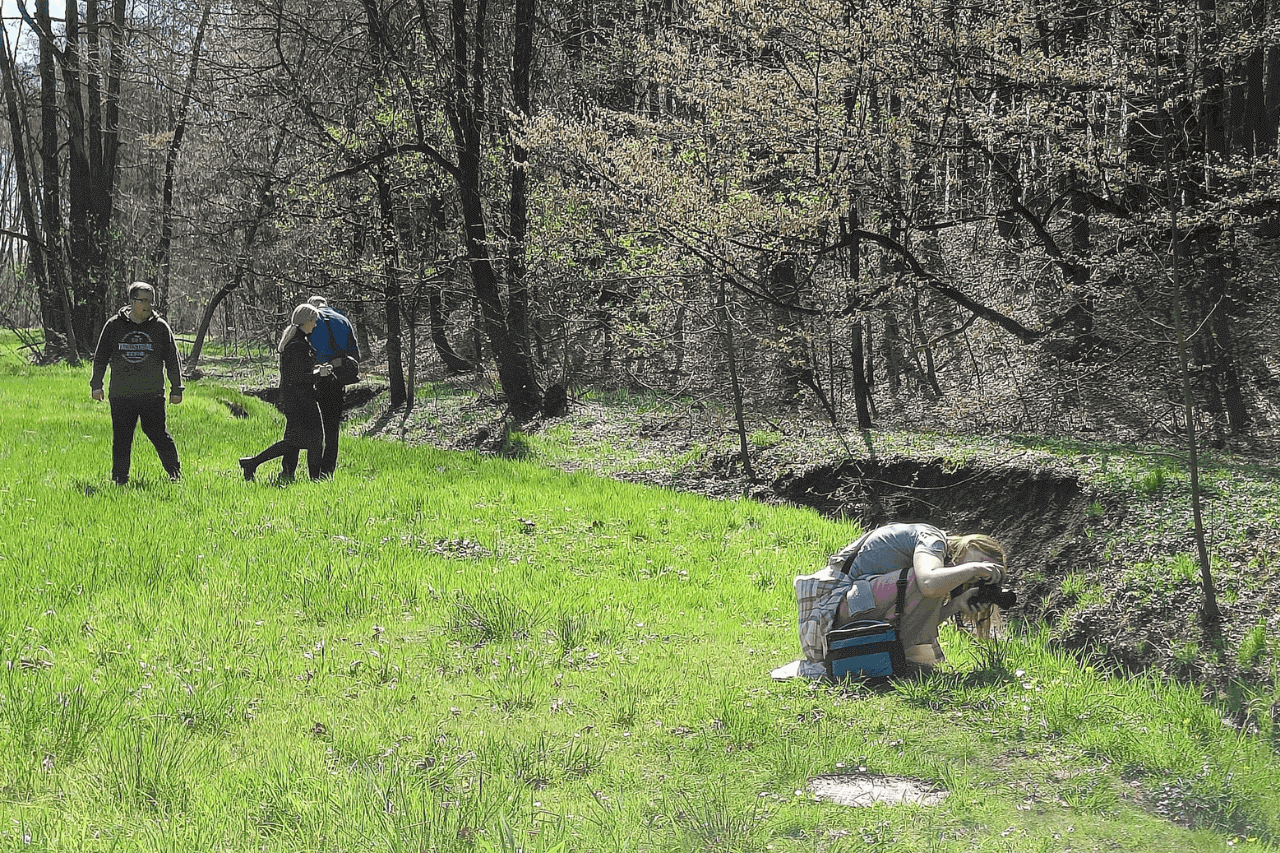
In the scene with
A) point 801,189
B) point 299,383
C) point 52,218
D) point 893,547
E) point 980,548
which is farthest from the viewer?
point 52,218

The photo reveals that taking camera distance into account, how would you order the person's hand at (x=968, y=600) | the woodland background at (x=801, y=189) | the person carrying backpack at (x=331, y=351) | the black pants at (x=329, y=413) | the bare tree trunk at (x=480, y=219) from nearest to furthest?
the person's hand at (x=968, y=600)
the person carrying backpack at (x=331, y=351)
the black pants at (x=329, y=413)
the woodland background at (x=801, y=189)
the bare tree trunk at (x=480, y=219)

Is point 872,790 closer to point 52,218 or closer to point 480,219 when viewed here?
point 480,219

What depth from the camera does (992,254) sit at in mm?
14633

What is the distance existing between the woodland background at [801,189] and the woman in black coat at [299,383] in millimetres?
4821

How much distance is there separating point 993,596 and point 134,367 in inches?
300

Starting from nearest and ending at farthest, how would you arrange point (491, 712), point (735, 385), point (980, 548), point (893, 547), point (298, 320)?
point (491, 712) → point (980, 548) → point (893, 547) → point (298, 320) → point (735, 385)

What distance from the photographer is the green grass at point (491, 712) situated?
11.8 feet

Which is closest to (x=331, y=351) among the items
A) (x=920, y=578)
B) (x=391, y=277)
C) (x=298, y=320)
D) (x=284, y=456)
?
(x=298, y=320)

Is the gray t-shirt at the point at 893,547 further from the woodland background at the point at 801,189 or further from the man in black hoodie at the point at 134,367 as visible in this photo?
the man in black hoodie at the point at 134,367

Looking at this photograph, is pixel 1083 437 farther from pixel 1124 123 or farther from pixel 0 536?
pixel 0 536

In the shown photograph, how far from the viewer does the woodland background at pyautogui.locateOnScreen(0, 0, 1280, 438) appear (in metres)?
10.9

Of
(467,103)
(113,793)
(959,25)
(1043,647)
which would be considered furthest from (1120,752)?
(467,103)

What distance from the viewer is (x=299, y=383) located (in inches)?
367

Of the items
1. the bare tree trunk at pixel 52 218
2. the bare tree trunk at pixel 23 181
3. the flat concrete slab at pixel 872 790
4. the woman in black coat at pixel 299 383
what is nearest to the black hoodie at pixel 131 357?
the woman in black coat at pixel 299 383
